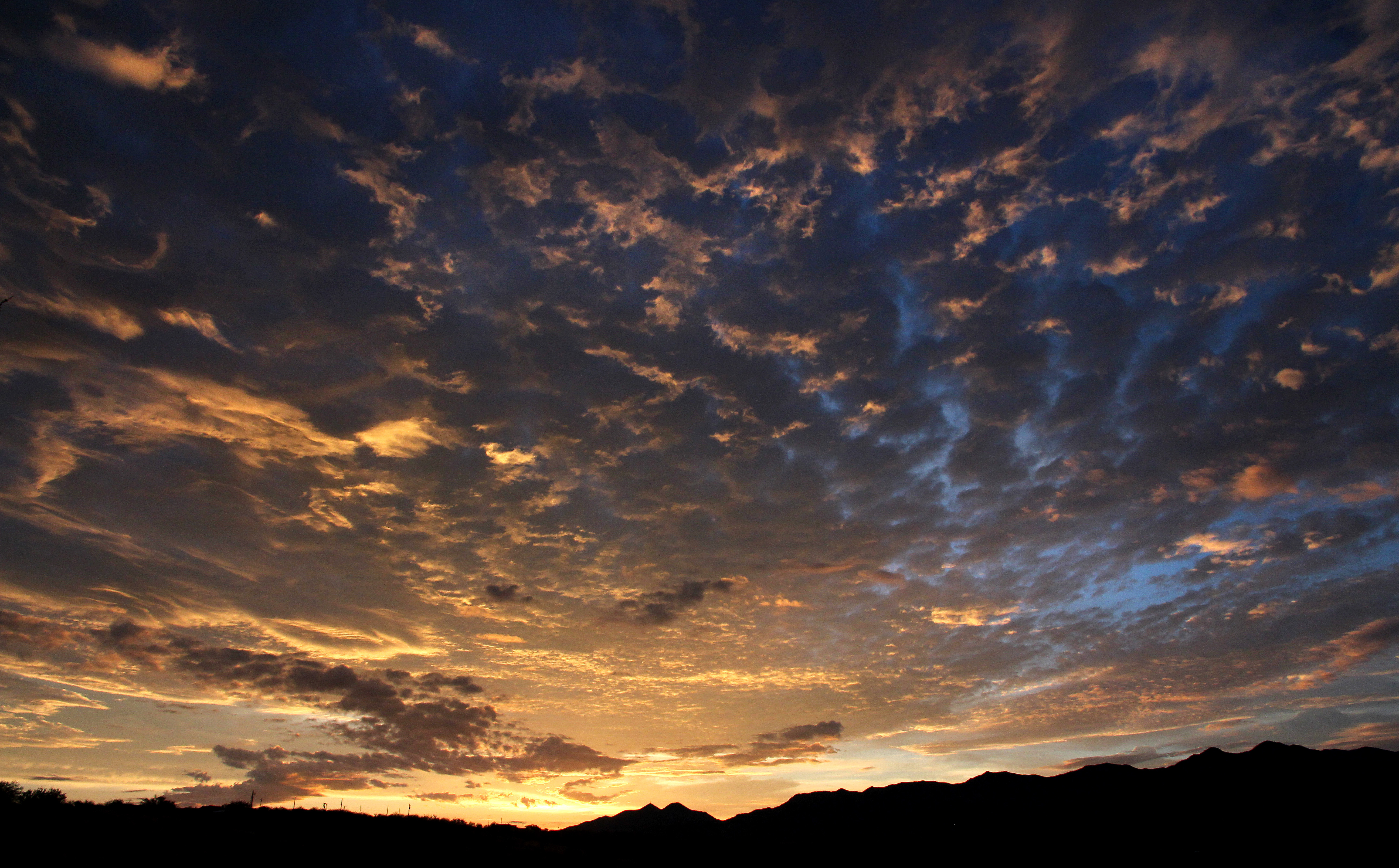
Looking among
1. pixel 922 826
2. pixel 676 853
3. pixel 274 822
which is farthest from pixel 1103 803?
pixel 274 822

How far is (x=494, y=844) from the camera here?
174ft

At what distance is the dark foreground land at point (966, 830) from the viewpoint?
41.3m

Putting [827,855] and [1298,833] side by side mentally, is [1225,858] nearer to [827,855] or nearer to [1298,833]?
[1298,833]

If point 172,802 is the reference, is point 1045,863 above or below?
below

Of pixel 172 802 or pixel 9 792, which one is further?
pixel 172 802

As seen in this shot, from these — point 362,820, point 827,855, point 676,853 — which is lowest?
point 827,855

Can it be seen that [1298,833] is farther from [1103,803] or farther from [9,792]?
[9,792]

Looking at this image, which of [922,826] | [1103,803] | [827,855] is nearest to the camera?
[827,855]

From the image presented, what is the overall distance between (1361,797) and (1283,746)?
41.3 metres

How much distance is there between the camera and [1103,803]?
511 ft

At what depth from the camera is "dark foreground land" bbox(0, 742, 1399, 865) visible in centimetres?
4131

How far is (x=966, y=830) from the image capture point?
501 feet

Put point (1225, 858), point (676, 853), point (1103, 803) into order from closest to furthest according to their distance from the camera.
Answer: point (676, 853)
point (1225, 858)
point (1103, 803)

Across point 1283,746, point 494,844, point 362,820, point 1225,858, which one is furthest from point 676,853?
point 1283,746
